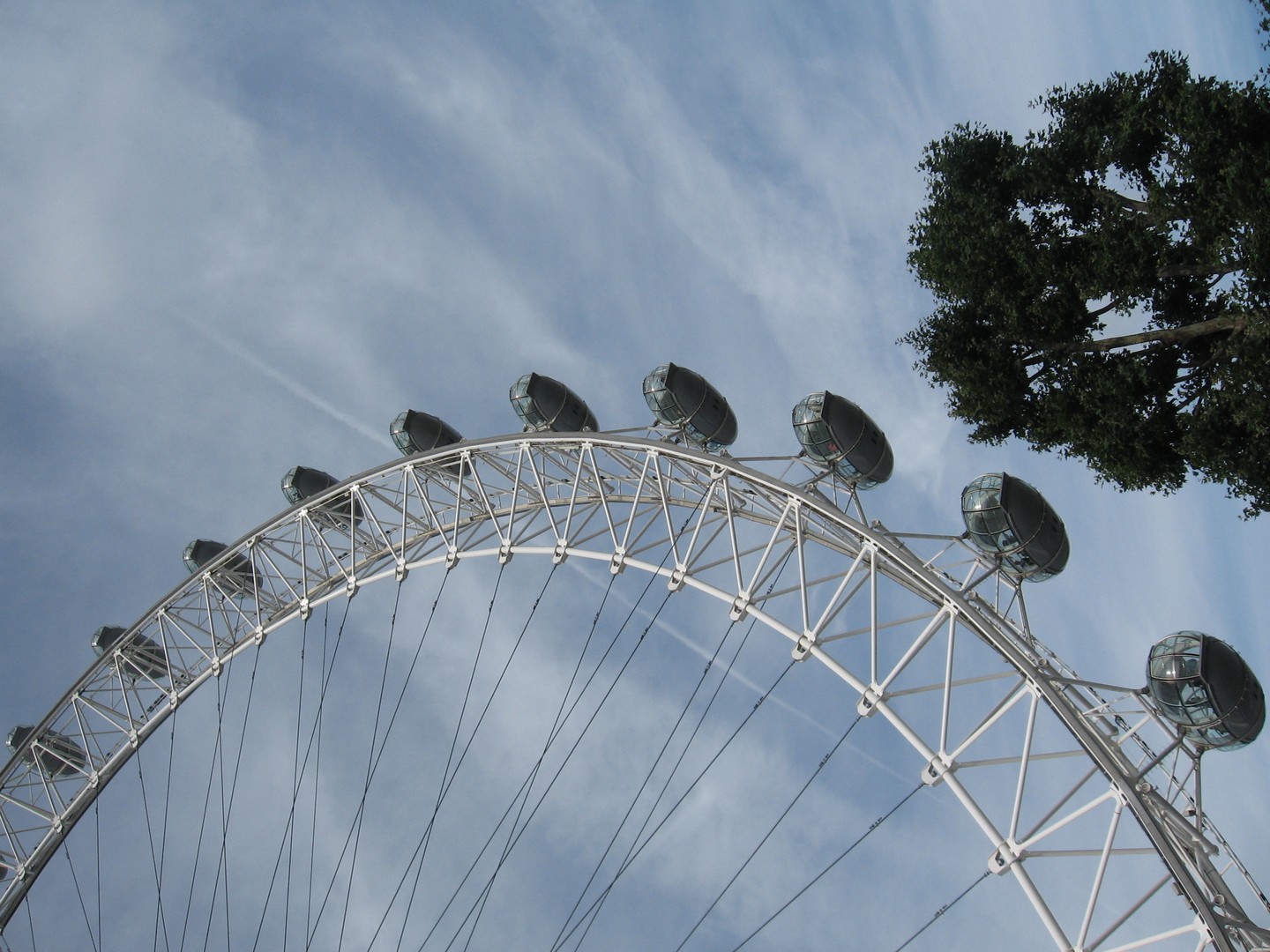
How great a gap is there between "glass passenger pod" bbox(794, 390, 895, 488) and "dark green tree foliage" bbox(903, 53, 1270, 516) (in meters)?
6.38

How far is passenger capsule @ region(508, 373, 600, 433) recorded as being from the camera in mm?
27734

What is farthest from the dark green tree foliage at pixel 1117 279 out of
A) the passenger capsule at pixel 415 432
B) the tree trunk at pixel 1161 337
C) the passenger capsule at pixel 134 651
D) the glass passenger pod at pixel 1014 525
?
the passenger capsule at pixel 134 651

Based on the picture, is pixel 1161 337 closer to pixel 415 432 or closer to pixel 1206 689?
pixel 1206 689

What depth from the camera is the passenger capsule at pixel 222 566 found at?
35781 millimetres

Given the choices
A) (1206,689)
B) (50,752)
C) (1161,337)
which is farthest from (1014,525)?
(50,752)

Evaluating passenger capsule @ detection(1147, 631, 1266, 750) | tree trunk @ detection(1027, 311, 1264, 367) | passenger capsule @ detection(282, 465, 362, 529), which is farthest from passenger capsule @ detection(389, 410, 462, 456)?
passenger capsule @ detection(1147, 631, 1266, 750)

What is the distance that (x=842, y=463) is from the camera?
22.8 metres

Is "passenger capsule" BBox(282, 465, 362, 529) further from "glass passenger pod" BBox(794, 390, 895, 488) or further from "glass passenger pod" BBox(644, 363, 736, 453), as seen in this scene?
"glass passenger pod" BBox(794, 390, 895, 488)

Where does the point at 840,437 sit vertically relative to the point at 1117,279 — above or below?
below

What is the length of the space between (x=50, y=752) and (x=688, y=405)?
2715 centimetres

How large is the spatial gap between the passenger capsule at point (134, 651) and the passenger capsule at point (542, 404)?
671 inches

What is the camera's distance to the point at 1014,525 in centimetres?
1950

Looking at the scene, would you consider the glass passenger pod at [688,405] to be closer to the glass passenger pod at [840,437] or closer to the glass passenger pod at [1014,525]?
the glass passenger pod at [840,437]

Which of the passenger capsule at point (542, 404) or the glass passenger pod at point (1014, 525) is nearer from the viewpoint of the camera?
the glass passenger pod at point (1014, 525)
